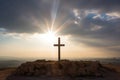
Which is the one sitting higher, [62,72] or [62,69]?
[62,69]

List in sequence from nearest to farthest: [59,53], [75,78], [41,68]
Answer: [75,78]
[41,68]
[59,53]

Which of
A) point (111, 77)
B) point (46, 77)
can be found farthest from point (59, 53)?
point (111, 77)

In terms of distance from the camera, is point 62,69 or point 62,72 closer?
point 62,72

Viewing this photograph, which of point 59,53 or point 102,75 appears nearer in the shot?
point 102,75

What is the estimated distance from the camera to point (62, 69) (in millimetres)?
22859

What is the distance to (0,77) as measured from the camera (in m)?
23.2

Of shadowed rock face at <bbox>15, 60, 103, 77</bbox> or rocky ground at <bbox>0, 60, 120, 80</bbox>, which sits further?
shadowed rock face at <bbox>15, 60, 103, 77</bbox>

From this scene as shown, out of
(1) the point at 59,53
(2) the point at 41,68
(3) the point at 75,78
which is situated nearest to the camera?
(3) the point at 75,78

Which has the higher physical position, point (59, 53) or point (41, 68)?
point (59, 53)

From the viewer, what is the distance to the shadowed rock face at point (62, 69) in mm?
22609

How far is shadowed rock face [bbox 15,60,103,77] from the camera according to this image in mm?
22609

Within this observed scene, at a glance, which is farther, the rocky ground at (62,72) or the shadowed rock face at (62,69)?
the shadowed rock face at (62,69)

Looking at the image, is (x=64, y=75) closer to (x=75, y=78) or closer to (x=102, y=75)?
(x=75, y=78)

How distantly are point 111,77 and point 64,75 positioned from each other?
4.45m
